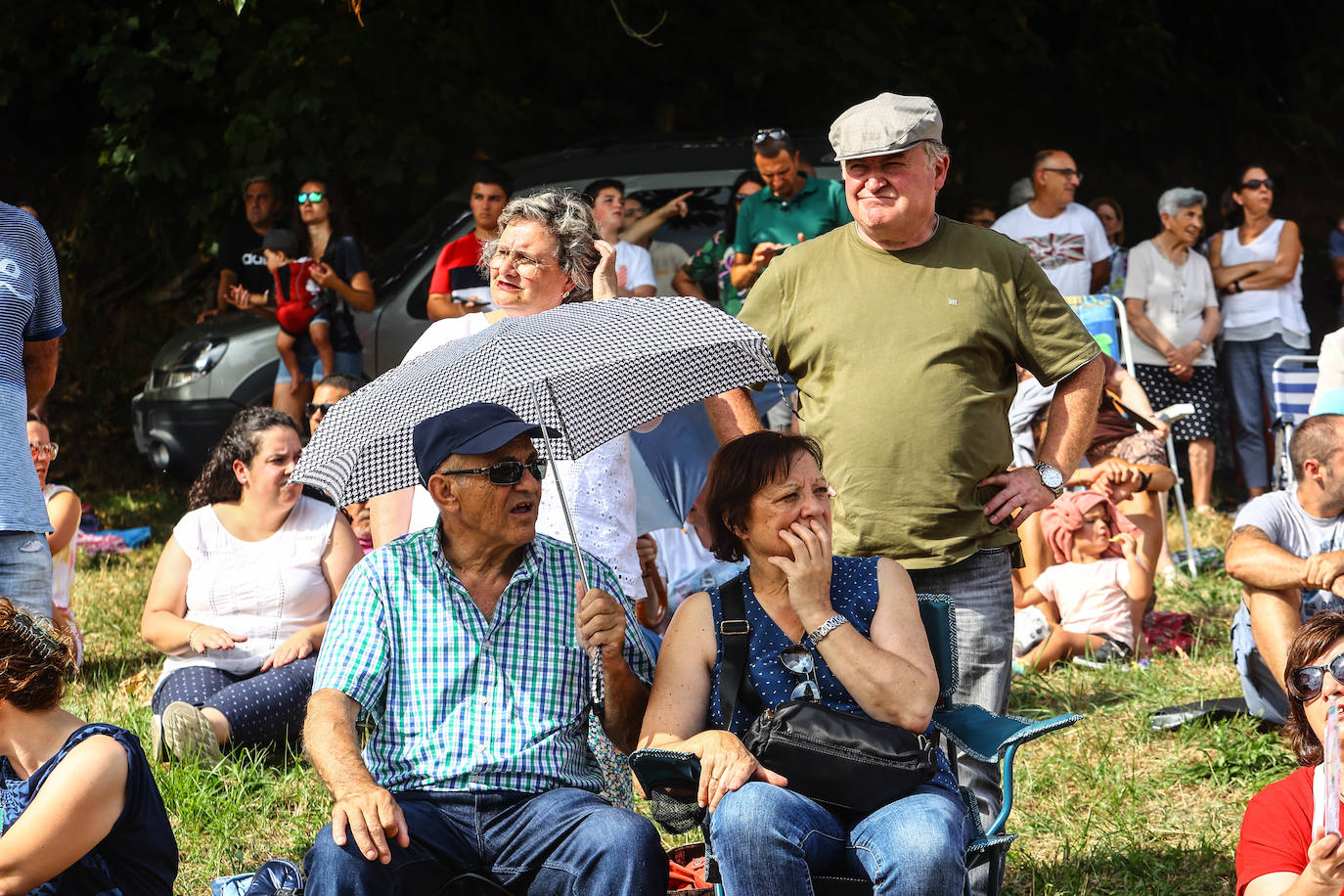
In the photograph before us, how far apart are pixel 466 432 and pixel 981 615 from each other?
1.51 meters

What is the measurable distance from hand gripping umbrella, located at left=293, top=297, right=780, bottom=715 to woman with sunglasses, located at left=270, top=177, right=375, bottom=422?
5.18 metres

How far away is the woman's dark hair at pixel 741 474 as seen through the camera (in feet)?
11.2

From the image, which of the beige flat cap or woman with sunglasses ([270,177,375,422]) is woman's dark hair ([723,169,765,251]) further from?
the beige flat cap

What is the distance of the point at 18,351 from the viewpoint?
12.9 ft

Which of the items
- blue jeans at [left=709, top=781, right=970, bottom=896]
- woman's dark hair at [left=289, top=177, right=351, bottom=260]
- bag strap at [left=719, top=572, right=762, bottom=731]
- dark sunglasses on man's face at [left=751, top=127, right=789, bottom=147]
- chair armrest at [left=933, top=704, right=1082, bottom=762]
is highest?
dark sunglasses on man's face at [left=751, top=127, right=789, bottom=147]

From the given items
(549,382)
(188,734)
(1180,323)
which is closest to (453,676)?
(549,382)

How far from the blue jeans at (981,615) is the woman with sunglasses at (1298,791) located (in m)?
0.93

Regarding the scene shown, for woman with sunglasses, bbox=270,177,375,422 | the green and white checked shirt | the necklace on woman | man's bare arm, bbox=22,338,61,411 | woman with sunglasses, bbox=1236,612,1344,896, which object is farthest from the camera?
the necklace on woman

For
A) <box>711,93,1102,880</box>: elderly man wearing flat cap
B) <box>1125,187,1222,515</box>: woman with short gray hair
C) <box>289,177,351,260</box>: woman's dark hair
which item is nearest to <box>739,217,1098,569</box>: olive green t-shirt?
<box>711,93,1102,880</box>: elderly man wearing flat cap

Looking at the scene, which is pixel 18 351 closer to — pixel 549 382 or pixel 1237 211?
pixel 549 382

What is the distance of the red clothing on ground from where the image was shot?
288 cm

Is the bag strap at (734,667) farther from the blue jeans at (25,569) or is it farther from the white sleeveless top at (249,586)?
the white sleeveless top at (249,586)

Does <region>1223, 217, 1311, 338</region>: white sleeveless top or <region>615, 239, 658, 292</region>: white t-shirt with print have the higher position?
<region>615, 239, 658, 292</region>: white t-shirt with print

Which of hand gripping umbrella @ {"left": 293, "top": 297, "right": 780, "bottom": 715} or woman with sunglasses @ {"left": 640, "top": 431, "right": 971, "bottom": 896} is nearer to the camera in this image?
woman with sunglasses @ {"left": 640, "top": 431, "right": 971, "bottom": 896}
